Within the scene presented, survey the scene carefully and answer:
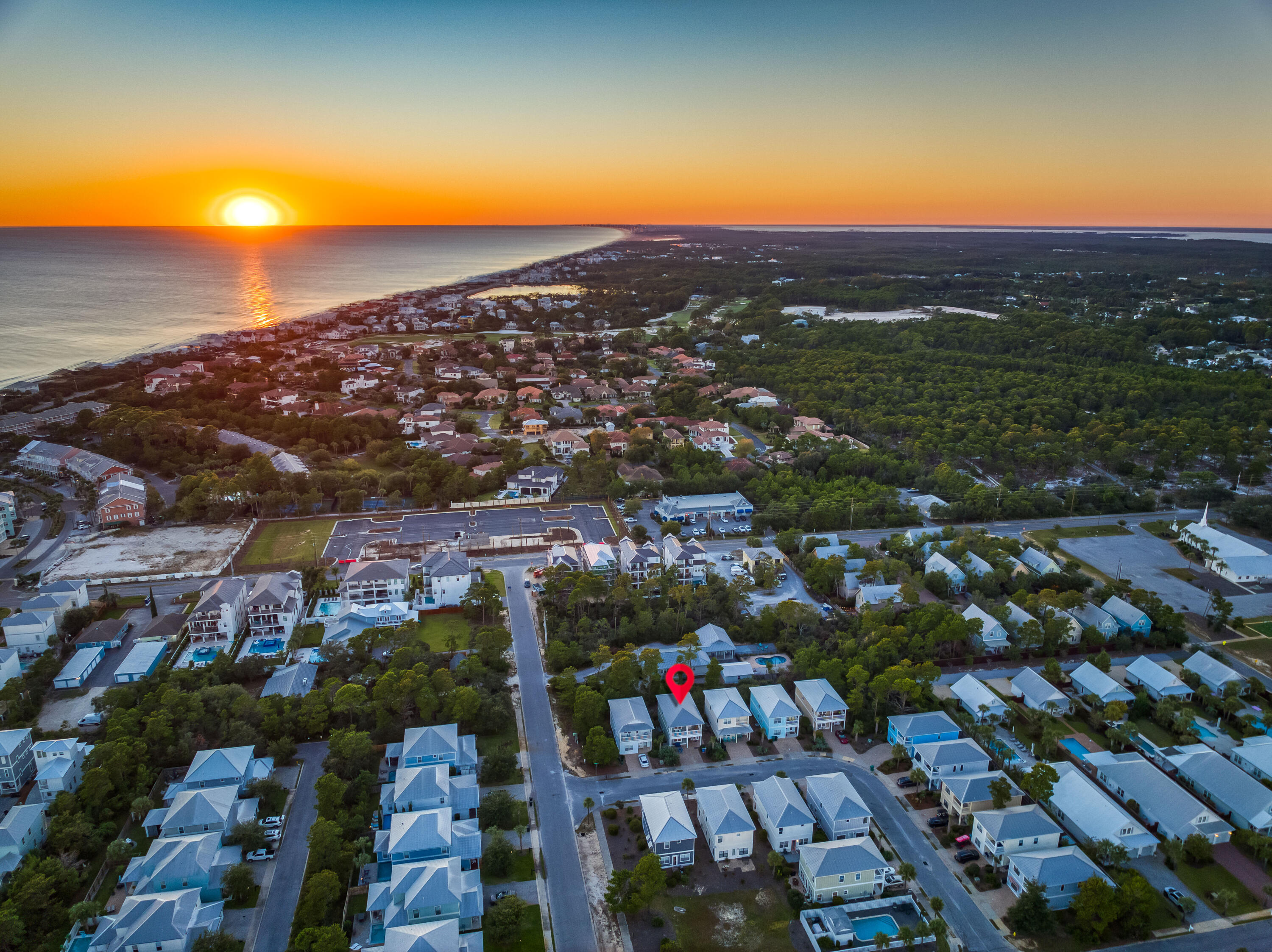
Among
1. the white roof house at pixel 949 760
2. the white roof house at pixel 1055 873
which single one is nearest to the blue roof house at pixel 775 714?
the white roof house at pixel 949 760

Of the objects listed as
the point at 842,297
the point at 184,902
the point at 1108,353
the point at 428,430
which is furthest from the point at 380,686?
the point at 842,297

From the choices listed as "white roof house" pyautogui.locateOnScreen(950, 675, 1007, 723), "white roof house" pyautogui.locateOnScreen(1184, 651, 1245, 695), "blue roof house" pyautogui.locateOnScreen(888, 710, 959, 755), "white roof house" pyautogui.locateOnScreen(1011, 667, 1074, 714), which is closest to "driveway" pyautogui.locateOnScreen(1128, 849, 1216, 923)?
"blue roof house" pyautogui.locateOnScreen(888, 710, 959, 755)

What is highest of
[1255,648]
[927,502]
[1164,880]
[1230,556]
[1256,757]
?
[1230,556]

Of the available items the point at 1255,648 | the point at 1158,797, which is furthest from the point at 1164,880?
the point at 1255,648

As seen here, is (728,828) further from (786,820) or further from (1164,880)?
(1164,880)

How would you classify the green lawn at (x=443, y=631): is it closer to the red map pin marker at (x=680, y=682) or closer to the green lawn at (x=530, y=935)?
the red map pin marker at (x=680, y=682)

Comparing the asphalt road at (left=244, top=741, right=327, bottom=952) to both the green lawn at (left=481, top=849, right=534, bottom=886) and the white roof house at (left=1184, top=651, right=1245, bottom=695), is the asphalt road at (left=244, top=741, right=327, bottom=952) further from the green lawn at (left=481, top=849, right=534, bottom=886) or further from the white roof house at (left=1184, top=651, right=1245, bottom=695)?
the white roof house at (left=1184, top=651, right=1245, bottom=695)

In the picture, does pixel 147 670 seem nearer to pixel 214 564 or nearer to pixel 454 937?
pixel 214 564
